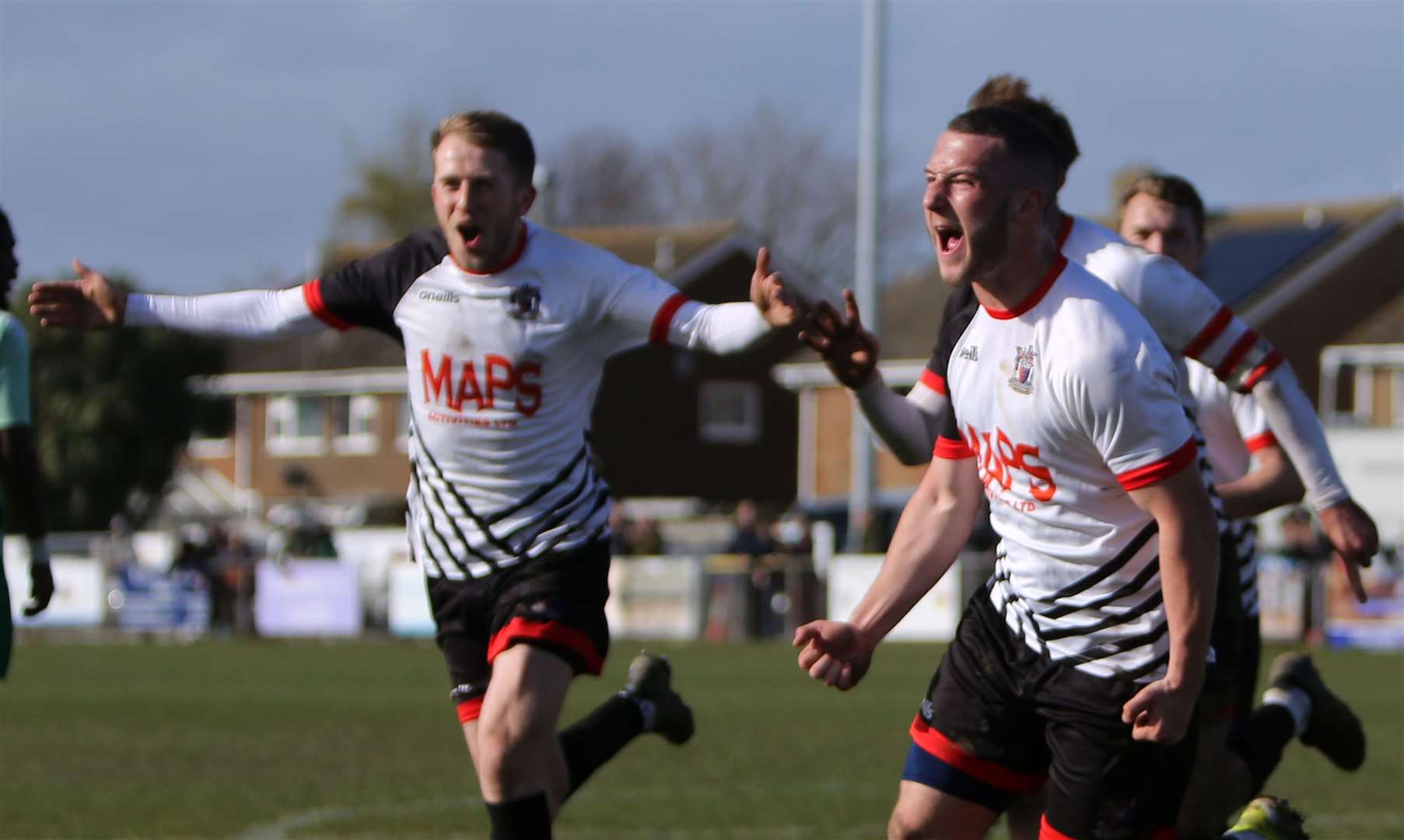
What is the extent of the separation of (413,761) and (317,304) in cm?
645

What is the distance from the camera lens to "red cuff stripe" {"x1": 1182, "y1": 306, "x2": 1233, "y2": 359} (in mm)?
6277

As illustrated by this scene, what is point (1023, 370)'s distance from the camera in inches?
210

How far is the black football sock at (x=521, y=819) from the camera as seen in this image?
6.90m

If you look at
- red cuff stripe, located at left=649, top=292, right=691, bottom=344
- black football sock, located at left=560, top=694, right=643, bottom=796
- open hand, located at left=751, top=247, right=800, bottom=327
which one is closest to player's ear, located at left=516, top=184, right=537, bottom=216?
red cuff stripe, located at left=649, top=292, right=691, bottom=344

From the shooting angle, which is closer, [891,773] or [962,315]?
[962,315]

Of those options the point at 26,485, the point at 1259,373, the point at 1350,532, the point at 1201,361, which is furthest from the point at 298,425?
the point at 1350,532

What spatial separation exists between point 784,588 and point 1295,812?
23.0 metres

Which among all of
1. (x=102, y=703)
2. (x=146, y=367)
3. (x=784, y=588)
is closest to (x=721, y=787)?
(x=102, y=703)

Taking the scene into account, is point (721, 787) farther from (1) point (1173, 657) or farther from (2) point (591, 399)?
(1) point (1173, 657)

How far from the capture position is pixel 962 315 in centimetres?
614

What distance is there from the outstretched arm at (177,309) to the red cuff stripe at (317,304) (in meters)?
0.02

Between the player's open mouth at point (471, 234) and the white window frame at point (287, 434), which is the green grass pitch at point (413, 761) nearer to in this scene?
the player's open mouth at point (471, 234)

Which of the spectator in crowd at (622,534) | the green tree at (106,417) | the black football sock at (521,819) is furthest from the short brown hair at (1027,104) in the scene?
the green tree at (106,417)

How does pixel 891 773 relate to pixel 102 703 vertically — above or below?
above
